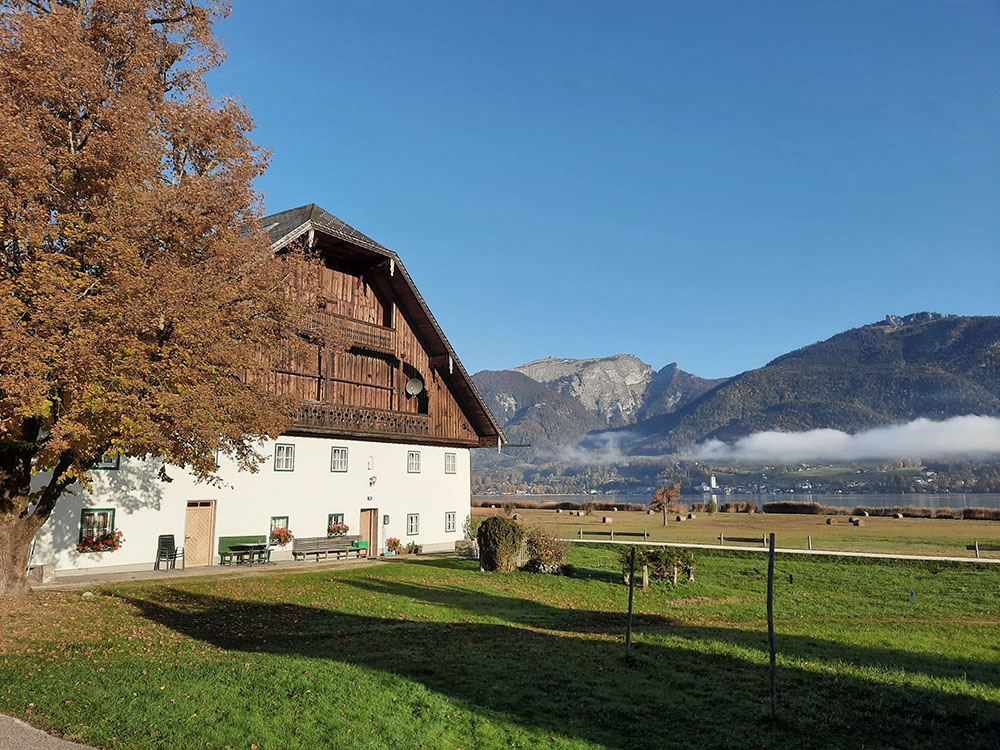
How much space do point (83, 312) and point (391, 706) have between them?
458 inches

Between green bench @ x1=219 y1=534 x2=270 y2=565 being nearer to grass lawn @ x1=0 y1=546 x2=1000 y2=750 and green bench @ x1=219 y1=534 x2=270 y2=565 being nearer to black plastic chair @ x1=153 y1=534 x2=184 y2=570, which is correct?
black plastic chair @ x1=153 y1=534 x2=184 y2=570

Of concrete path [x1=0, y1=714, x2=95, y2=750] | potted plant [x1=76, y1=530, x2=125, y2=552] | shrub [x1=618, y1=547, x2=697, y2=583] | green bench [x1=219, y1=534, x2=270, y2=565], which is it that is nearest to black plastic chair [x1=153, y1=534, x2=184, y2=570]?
potted plant [x1=76, y1=530, x2=125, y2=552]

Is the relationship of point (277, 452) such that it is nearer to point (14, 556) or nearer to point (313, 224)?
point (313, 224)

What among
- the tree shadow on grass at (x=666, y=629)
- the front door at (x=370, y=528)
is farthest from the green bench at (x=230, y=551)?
the front door at (x=370, y=528)

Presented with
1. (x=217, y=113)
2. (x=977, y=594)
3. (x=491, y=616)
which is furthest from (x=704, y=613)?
(x=217, y=113)

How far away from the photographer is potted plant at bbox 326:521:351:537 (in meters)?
31.9

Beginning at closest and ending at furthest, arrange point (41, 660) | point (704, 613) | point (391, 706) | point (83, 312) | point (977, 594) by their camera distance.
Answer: point (391, 706) → point (41, 660) → point (83, 312) → point (704, 613) → point (977, 594)

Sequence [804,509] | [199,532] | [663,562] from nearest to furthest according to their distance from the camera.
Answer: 1. [199,532]
2. [663,562]
3. [804,509]

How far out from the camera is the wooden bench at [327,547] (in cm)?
2989

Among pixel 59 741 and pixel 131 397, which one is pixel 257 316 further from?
pixel 59 741

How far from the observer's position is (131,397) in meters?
15.6

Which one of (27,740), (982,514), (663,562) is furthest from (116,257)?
(982,514)

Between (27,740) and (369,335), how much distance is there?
26.7m

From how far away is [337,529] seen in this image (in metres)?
32.1
